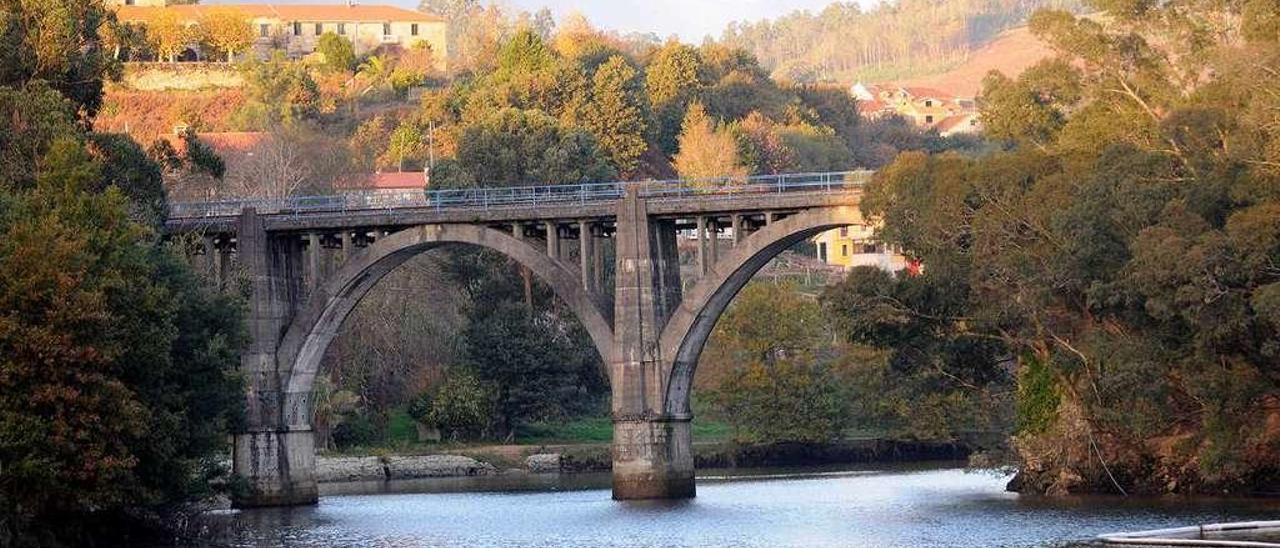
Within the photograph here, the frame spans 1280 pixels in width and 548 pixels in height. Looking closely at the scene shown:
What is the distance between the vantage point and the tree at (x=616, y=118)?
140 m

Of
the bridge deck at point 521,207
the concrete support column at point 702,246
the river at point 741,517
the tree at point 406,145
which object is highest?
the tree at point 406,145

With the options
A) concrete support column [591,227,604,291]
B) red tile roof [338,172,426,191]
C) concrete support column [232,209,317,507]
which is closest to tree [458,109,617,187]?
red tile roof [338,172,426,191]

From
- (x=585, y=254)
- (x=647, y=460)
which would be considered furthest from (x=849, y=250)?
(x=647, y=460)

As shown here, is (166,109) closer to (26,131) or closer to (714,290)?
(714,290)

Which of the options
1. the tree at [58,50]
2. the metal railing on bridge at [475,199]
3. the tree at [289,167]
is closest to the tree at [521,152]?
the tree at [289,167]

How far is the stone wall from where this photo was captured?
172m

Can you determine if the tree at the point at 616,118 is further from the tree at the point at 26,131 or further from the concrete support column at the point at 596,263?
the tree at the point at 26,131

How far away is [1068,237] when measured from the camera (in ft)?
211

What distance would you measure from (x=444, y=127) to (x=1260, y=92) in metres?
92.5

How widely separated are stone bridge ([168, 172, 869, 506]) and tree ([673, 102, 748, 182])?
61.6 m

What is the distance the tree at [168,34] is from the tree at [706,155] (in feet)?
157

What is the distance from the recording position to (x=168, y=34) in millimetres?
176875

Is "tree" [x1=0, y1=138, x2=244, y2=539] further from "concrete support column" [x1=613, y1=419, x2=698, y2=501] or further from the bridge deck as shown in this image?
the bridge deck

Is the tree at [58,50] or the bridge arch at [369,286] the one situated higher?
the tree at [58,50]
